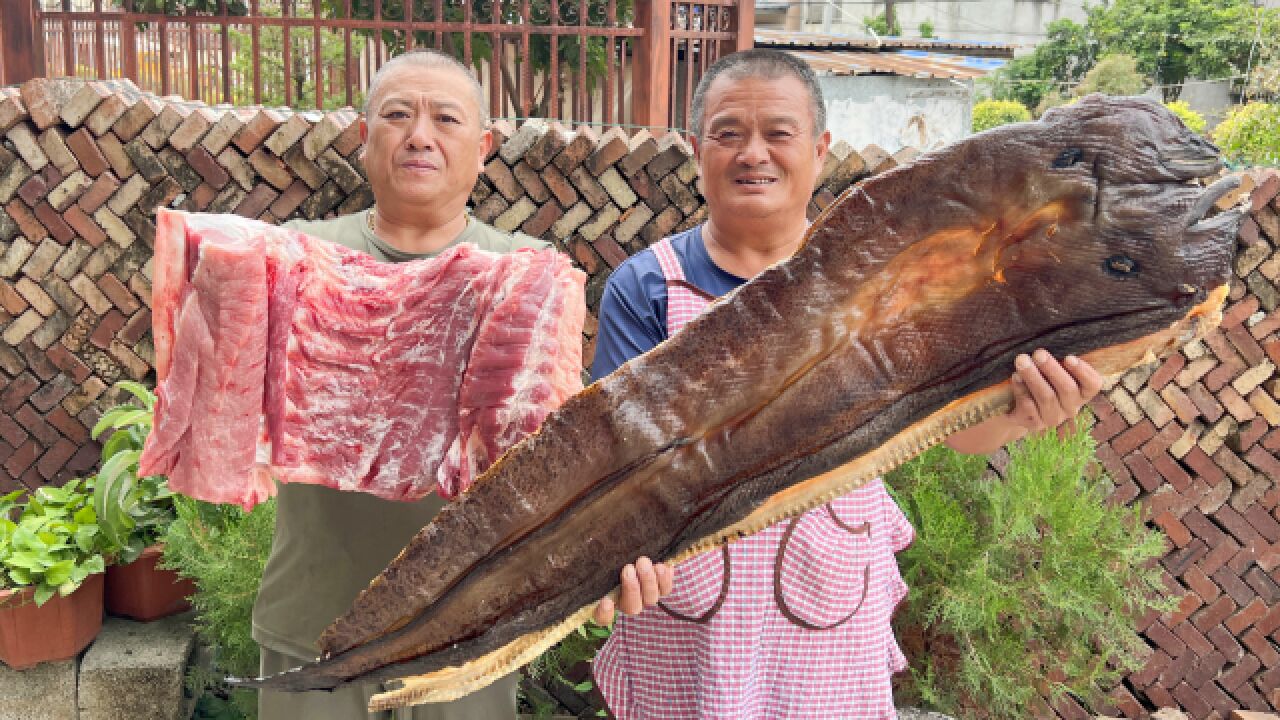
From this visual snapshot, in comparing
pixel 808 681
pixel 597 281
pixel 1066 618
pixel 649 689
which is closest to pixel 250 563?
pixel 597 281

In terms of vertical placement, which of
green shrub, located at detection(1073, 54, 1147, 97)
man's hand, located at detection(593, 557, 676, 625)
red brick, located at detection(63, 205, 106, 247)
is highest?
green shrub, located at detection(1073, 54, 1147, 97)

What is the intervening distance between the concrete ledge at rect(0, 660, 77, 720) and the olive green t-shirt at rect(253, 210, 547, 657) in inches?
97.3

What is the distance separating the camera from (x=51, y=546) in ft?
13.5

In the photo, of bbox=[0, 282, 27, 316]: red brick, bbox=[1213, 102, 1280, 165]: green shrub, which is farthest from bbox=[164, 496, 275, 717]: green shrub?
bbox=[1213, 102, 1280, 165]: green shrub

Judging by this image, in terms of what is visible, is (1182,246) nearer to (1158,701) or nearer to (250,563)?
(250,563)

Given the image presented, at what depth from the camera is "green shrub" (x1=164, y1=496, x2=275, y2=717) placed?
12.9 ft

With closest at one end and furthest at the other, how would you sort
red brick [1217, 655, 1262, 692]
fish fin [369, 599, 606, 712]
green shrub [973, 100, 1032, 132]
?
fish fin [369, 599, 606, 712], red brick [1217, 655, 1262, 692], green shrub [973, 100, 1032, 132]

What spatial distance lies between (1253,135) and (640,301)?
12.7 metres

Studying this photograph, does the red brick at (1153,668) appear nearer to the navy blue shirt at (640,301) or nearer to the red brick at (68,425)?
the navy blue shirt at (640,301)

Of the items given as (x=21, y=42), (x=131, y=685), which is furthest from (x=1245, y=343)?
(x=21, y=42)

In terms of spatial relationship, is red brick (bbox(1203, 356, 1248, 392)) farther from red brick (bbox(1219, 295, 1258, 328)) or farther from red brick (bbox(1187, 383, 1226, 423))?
red brick (bbox(1219, 295, 1258, 328))

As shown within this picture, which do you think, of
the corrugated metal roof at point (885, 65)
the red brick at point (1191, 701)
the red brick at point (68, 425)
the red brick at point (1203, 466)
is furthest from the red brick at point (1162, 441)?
the corrugated metal roof at point (885, 65)

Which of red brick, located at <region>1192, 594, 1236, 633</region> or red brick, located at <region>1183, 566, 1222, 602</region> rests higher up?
red brick, located at <region>1183, 566, 1222, 602</region>

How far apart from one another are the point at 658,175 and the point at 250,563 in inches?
95.4
